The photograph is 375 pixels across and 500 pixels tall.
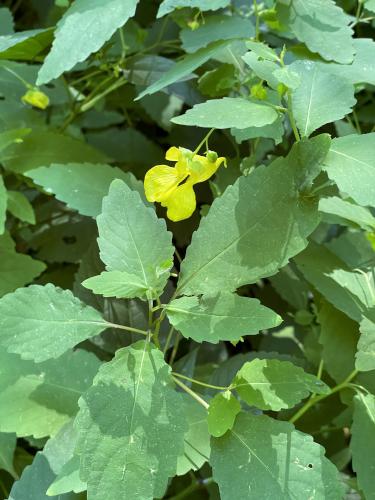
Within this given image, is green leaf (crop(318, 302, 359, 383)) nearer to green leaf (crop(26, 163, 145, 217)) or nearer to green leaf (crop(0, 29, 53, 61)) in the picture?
green leaf (crop(26, 163, 145, 217))

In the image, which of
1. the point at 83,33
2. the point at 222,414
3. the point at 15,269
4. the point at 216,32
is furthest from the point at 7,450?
the point at 216,32

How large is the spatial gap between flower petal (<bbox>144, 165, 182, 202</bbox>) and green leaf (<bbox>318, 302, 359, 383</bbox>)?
33cm

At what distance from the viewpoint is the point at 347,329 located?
0.92 metres

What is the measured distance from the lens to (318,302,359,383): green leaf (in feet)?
2.91

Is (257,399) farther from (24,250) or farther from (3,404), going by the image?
(24,250)

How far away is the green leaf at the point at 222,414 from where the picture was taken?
0.68 meters

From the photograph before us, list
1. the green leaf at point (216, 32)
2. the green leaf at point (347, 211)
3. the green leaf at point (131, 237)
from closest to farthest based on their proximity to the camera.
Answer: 1. the green leaf at point (131, 237)
2. the green leaf at point (347, 211)
3. the green leaf at point (216, 32)

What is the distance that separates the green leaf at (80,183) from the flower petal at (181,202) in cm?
20

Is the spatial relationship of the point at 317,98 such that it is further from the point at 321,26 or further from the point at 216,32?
the point at 216,32

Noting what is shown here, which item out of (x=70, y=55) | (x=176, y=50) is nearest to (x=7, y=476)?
(x=70, y=55)

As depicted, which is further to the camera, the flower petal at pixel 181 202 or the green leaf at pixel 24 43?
the green leaf at pixel 24 43

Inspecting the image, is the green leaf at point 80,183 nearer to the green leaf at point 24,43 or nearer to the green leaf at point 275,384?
the green leaf at point 24,43

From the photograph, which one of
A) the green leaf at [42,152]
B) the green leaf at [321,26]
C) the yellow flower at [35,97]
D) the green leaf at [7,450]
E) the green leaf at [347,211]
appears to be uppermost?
the green leaf at [321,26]

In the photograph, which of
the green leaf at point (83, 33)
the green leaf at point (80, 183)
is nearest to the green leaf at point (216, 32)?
the green leaf at point (83, 33)
